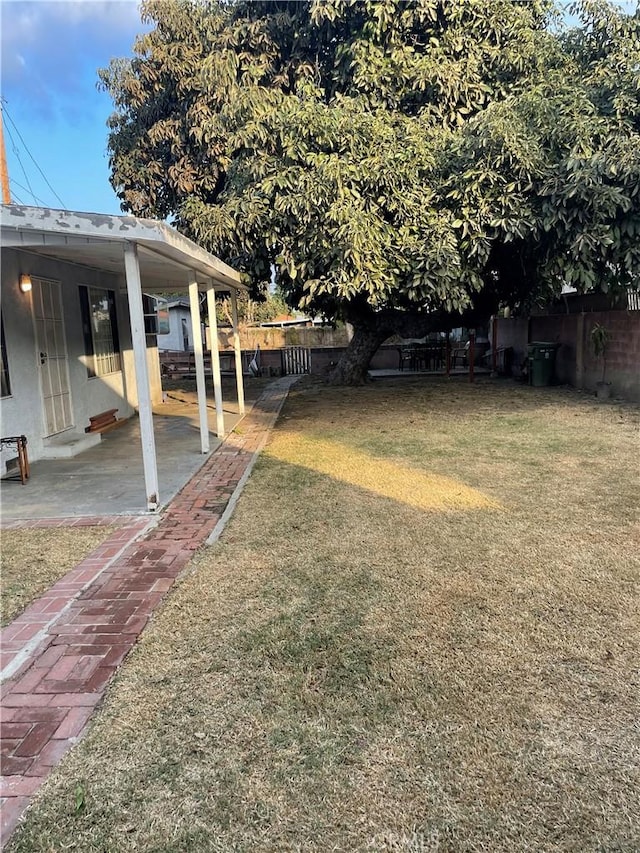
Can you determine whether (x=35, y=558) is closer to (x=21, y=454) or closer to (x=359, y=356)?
(x=21, y=454)

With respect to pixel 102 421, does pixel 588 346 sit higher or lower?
higher

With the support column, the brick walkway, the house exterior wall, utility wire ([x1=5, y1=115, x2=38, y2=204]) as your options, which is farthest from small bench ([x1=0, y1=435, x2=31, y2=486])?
the support column

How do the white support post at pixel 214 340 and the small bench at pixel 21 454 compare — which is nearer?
the small bench at pixel 21 454

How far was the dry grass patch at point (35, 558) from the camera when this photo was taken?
3541 millimetres

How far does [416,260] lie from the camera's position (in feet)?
27.3

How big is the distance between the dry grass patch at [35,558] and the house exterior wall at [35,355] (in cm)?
225

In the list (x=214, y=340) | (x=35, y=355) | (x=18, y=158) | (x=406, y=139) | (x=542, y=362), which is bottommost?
(x=542, y=362)

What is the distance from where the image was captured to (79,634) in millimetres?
3102

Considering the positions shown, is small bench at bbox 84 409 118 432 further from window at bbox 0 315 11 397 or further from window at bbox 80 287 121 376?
window at bbox 0 315 11 397

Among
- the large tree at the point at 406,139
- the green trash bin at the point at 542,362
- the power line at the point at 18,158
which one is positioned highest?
the power line at the point at 18,158

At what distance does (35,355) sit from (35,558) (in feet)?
13.1

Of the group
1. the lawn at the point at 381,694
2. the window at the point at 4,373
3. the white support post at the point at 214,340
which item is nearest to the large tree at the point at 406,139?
the white support post at the point at 214,340

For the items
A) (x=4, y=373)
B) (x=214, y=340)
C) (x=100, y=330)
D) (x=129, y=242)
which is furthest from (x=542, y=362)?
(x=4, y=373)

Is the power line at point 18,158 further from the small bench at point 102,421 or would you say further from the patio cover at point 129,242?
the patio cover at point 129,242
